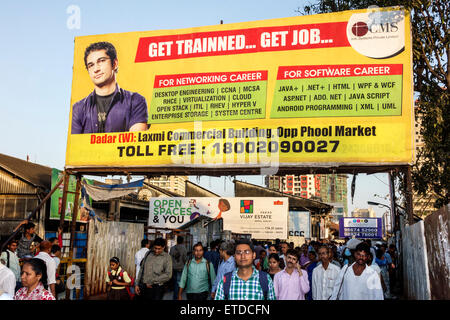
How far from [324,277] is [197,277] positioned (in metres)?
2.53

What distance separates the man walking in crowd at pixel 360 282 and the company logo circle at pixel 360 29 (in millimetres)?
8550

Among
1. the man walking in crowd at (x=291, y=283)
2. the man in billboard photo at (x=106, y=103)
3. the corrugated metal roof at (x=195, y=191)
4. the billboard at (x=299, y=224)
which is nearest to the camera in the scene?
the man walking in crowd at (x=291, y=283)

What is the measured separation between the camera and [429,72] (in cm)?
1570

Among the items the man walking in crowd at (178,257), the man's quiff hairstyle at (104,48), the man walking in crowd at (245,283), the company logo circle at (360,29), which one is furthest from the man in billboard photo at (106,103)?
the man walking in crowd at (245,283)

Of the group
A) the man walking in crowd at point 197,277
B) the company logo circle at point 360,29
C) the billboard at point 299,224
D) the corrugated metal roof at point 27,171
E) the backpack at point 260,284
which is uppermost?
the company logo circle at point 360,29

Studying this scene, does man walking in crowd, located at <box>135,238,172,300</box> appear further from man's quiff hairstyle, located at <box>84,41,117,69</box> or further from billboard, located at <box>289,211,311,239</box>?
billboard, located at <box>289,211,311,239</box>

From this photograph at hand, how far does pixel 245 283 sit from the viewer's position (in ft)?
16.2

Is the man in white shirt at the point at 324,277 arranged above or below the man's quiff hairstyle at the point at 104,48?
below

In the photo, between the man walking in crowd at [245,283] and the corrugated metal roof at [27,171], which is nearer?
the man walking in crowd at [245,283]

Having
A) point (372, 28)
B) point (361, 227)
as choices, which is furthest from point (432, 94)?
point (361, 227)

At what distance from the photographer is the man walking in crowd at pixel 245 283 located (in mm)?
4887

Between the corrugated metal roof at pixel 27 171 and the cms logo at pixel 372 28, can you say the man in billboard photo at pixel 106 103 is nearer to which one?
the cms logo at pixel 372 28

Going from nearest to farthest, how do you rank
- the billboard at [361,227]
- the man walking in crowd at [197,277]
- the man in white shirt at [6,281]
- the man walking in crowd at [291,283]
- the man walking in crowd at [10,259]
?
the man in white shirt at [6,281] → the man walking in crowd at [291,283] → the man walking in crowd at [197,277] → the man walking in crowd at [10,259] → the billboard at [361,227]

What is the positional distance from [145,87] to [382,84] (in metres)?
7.27
